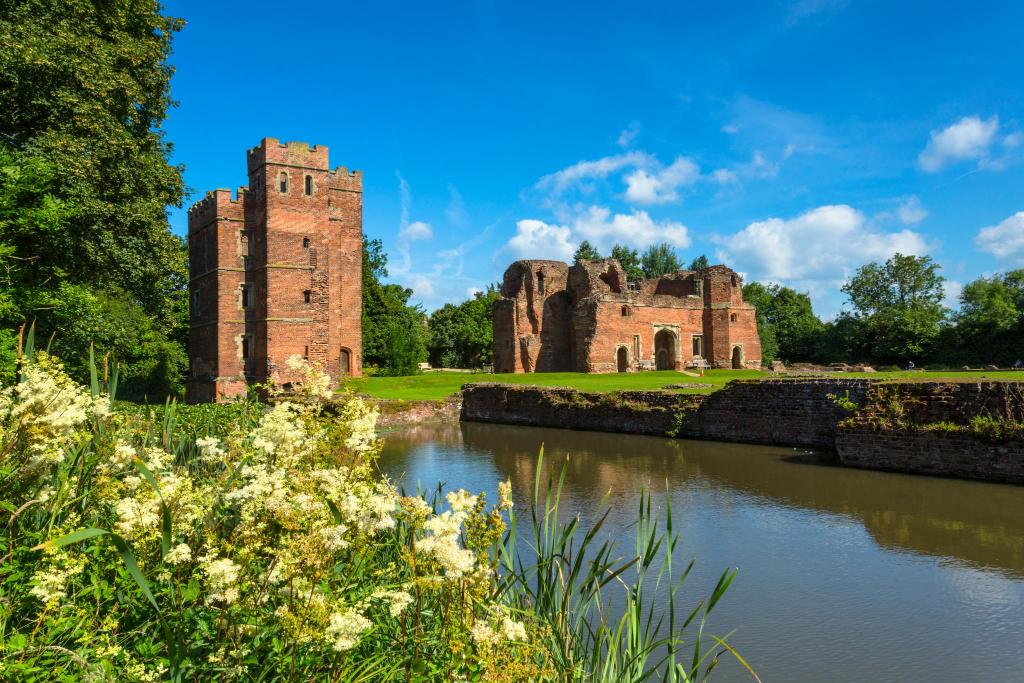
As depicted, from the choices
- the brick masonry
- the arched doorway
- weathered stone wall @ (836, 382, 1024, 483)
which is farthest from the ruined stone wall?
weathered stone wall @ (836, 382, 1024, 483)

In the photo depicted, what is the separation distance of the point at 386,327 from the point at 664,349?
20436mm

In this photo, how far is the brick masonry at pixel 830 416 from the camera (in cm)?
1274

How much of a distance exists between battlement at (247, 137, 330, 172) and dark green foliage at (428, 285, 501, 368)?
31.6m

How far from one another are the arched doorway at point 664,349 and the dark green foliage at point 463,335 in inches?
819

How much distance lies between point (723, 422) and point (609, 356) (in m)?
23.2

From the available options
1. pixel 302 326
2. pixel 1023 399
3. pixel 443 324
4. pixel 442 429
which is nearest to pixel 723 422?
pixel 1023 399

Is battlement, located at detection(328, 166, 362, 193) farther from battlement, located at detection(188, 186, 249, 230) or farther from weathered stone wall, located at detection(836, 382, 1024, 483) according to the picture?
weathered stone wall, located at detection(836, 382, 1024, 483)

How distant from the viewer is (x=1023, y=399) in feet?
40.6

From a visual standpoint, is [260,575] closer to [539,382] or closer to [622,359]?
[539,382]

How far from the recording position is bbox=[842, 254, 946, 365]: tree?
50272 millimetres

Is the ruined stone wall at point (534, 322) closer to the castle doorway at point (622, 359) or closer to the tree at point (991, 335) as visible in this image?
the castle doorway at point (622, 359)

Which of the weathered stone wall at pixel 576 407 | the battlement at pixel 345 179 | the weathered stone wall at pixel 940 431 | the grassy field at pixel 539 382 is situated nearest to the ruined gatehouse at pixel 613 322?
the grassy field at pixel 539 382

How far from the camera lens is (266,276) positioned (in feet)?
108

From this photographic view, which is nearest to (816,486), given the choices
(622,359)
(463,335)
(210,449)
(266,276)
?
(210,449)
